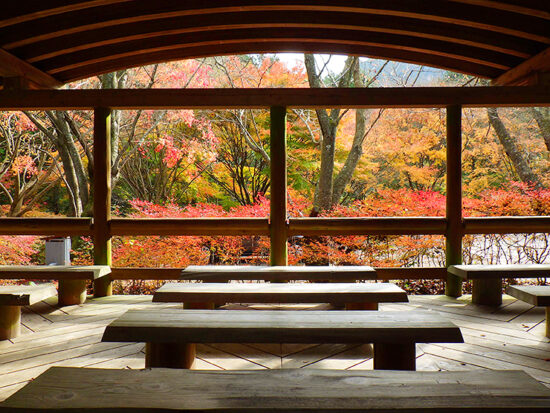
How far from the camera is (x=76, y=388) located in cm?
105

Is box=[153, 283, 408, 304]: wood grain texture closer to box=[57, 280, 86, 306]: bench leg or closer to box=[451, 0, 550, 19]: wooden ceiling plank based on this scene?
box=[57, 280, 86, 306]: bench leg

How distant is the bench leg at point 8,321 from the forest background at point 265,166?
2.97 meters

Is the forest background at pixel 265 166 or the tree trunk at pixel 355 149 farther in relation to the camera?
the tree trunk at pixel 355 149

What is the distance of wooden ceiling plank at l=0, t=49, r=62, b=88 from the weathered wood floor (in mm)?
2040

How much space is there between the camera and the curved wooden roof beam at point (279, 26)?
3.04m

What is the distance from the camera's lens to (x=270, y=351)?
2.30m

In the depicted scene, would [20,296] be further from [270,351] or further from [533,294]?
[533,294]

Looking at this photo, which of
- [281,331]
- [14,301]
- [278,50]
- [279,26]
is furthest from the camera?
[278,50]

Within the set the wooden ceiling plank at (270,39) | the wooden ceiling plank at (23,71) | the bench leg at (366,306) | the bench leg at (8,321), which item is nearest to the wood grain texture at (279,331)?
the bench leg at (366,306)

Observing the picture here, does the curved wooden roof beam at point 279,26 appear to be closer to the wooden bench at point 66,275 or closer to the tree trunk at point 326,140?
the wooden bench at point 66,275

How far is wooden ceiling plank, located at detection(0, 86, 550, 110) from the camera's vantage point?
3.36 m

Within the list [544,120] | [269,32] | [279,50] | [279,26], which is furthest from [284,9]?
[544,120]

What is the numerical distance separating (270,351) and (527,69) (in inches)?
128

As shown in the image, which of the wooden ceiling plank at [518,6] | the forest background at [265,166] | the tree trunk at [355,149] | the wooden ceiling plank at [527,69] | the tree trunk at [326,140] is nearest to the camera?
the wooden ceiling plank at [518,6]
